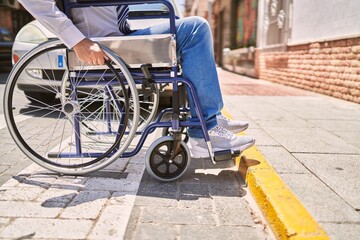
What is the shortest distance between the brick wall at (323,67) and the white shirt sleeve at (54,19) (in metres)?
5.14

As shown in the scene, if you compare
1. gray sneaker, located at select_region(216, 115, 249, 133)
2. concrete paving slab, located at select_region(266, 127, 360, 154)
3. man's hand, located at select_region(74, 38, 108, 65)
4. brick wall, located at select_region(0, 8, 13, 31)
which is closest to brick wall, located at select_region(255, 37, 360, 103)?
concrete paving slab, located at select_region(266, 127, 360, 154)

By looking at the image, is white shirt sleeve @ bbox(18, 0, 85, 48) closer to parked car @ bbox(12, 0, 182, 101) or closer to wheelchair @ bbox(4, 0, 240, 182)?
wheelchair @ bbox(4, 0, 240, 182)

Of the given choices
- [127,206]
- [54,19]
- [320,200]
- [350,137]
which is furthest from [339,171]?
[54,19]

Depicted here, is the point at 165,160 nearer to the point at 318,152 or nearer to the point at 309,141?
the point at 318,152

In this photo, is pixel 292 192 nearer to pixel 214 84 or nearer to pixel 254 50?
pixel 214 84

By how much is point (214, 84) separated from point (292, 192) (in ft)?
2.76

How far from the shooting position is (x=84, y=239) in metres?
1.73

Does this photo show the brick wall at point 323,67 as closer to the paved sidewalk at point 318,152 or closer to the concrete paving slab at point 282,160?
the paved sidewalk at point 318,152

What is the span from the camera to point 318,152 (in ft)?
9.91

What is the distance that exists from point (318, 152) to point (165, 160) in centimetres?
139

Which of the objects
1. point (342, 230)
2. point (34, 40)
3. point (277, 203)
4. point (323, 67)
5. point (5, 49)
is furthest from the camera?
point (5, 49)

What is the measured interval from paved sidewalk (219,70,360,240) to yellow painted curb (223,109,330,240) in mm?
74

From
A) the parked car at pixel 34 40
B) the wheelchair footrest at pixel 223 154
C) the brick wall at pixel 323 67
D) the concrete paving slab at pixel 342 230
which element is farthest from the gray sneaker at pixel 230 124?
the brick wall at pixel 323 67

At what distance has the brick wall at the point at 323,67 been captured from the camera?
6.11m
